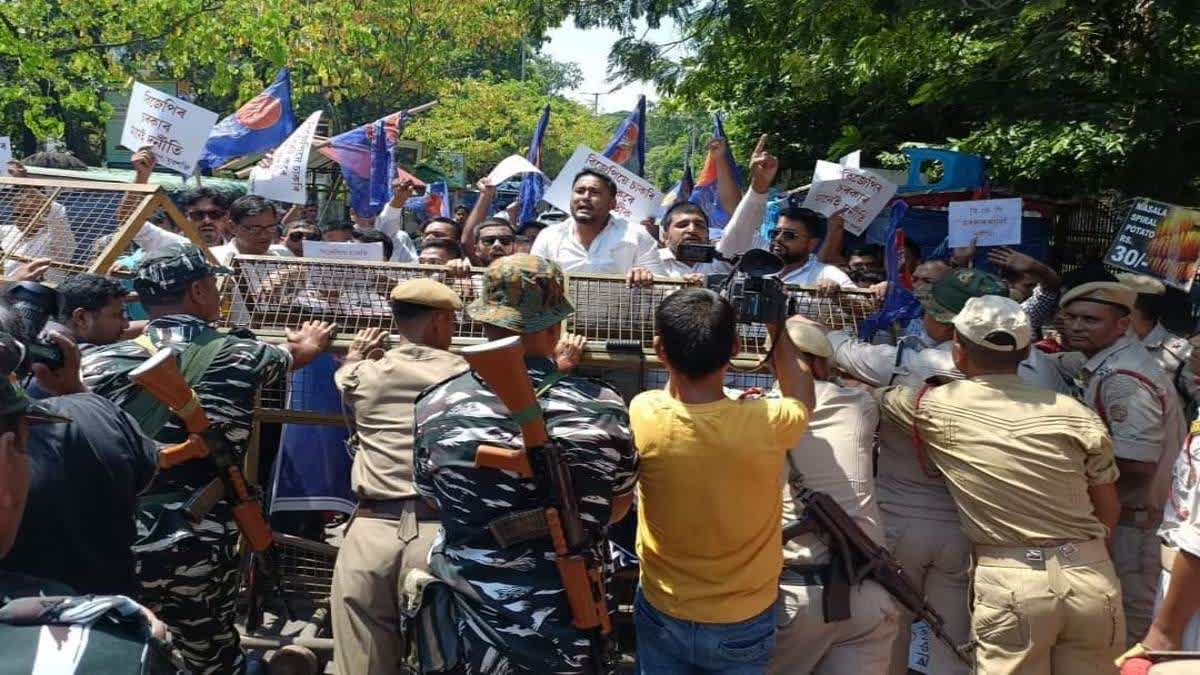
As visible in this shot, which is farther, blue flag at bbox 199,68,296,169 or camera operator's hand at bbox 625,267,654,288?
blue flag at bbox 199,68,296,169

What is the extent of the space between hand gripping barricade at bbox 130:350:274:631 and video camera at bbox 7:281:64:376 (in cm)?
28

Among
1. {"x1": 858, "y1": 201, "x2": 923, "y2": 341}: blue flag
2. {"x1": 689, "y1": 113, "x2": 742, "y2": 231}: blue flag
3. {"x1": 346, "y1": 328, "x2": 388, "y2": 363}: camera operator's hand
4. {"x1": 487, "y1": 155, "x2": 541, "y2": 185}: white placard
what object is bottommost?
{"x1": 346, "y1": 328, "x2": 388, "y2": 363}: camera operator's hand

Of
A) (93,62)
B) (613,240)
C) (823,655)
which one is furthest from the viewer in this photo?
(93,62)

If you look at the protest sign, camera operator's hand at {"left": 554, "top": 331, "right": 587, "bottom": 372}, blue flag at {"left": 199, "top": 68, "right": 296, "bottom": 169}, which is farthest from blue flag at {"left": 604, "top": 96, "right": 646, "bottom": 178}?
camera operator's hand at {"left": 554, "top": 331, "right": 587, "bottom": 372}

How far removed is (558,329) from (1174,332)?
3.70 meters

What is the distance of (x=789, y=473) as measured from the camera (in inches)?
132

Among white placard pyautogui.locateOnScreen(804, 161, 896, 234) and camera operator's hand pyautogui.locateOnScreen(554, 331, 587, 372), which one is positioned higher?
white placard pyautogui.locateOnScreen(804, 161, 896, 234)

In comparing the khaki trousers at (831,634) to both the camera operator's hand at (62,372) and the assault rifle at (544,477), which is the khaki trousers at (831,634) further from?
the camera operator's hand at (62,372)

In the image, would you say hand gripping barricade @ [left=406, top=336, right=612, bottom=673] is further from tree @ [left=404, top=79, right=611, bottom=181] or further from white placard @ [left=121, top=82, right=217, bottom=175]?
tree @ [left=404, top=79, right=611, bottom=181]

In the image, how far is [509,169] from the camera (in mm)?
8508

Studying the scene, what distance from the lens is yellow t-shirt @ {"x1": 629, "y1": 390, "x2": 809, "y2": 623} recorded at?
2.84 metres

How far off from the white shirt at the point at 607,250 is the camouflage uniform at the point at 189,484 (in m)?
1.90

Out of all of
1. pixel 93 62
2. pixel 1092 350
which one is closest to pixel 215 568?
pixel 1092 350

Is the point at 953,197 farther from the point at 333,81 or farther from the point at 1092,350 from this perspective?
the point at 333,81
